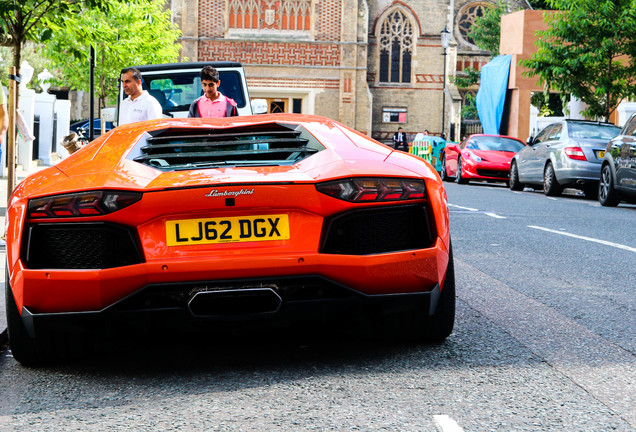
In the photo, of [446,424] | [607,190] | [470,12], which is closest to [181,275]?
[446,424]

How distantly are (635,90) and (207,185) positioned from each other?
2309 centimetres

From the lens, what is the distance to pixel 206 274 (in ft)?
13.1

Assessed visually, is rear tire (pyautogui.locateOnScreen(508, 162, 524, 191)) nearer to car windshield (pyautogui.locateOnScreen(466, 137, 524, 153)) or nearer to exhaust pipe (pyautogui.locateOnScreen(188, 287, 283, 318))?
car windshield (pyautogui.locateOnScreen(466, 137, 524, 153))

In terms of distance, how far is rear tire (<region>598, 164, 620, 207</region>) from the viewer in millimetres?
15812

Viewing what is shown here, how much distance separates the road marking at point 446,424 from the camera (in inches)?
133

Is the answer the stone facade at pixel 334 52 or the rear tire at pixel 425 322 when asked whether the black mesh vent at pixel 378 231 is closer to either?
the rear tire at pixel 425 322

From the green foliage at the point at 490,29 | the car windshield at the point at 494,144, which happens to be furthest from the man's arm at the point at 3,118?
the green foliage at the point at 490,29

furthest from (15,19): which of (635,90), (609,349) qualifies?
(635,90)

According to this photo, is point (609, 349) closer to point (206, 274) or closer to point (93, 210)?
point (206, 274)

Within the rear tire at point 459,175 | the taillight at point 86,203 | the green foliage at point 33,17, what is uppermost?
the green foliage at point 33,17

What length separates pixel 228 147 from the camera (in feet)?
15.4

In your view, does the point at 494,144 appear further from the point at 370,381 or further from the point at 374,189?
the point at 370,381

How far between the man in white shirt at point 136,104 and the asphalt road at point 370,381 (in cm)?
388

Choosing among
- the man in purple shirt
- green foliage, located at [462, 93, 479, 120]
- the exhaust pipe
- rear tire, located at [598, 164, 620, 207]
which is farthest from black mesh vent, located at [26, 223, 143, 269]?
green foliage, located at [462, 93, 479, 120]
